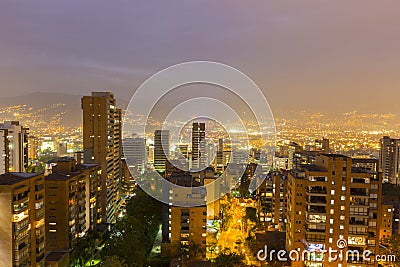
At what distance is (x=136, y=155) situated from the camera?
17516 millimetres

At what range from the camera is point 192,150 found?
18.0 meters

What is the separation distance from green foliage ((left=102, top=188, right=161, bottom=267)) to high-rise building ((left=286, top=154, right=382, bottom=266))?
12.5 feet

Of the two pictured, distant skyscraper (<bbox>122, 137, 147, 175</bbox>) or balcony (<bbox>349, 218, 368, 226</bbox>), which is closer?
balcony (<bbox>349, 218, 368, 226</bbox>)

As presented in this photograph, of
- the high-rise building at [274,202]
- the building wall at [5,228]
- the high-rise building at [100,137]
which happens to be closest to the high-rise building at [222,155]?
the high-rise building at [274,202]

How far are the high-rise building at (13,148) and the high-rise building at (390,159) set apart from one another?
18.1 meters

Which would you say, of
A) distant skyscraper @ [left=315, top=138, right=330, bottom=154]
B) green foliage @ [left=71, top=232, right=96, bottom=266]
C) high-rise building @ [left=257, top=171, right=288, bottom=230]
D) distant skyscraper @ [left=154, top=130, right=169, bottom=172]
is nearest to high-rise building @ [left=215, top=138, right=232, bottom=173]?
distant skyscraper @ [left=154, top=130, right=169, bottom=172]

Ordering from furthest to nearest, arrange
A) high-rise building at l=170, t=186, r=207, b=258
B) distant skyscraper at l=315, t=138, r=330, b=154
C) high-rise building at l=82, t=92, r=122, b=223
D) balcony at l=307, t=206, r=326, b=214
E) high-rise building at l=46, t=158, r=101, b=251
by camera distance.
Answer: distant skyscraper at l=315, t=138, r=330, b=154 < high-rise building at l=82, t=92, r=122, b=223 < high-rise building at l=170, t=186, r=207, b=258 < high-rise building at l=46, t=158, r=101, b=251 < balcony at l=307, t=206, r=326, b=214

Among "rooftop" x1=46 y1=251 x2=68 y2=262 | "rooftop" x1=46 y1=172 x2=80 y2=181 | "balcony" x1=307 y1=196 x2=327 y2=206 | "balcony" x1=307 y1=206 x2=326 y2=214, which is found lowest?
"rooftop" x1=46 y1=251 x2=68 y2=262

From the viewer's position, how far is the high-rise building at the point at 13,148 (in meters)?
11.8

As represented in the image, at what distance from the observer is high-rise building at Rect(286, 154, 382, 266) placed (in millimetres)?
6742

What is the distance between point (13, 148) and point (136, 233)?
8.22 meters

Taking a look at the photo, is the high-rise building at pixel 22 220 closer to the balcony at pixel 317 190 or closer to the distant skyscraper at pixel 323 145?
the balcony at pixel 317 190

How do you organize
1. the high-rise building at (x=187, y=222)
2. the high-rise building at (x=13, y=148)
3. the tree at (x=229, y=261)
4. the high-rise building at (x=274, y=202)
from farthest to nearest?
the high-rise building at (x=13, y=148)
the high-rise building at (x=274, y=202)
the high-rise building at (x=187, y=222)
the tree at (x=229, y=261)

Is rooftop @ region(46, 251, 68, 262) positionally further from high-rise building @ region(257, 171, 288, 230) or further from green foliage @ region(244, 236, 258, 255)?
high-rise building @ region(257, 171, 288, 230)
